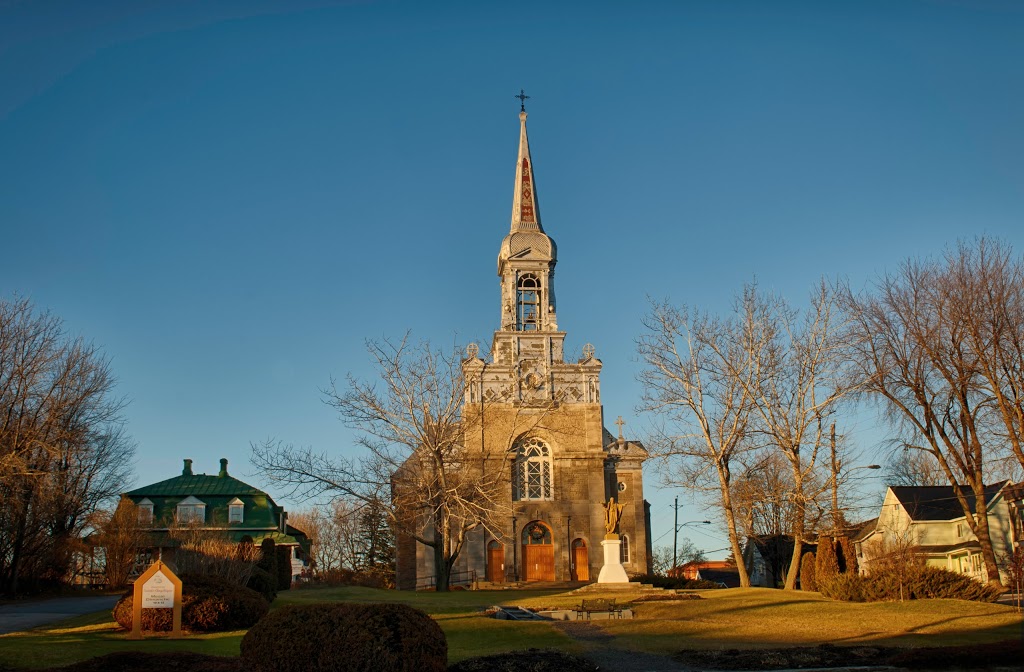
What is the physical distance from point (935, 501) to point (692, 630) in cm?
3042

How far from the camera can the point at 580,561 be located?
146 feet

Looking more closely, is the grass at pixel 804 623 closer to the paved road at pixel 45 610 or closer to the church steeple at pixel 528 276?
the paved road at pixel 45 610

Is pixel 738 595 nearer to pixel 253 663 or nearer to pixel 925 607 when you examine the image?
pixel 925 607

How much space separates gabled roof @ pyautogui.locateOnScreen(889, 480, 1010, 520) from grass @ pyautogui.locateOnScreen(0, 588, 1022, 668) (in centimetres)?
2153

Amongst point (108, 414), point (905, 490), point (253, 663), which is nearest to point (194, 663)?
point (253, 663)

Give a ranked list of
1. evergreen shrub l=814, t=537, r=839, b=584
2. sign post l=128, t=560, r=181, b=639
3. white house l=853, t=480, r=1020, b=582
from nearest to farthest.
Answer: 1. sign post l=128, t=560, r=181, b=639
2. evergreen shrub l=814, t=537, r=839, b=584
3. white house l=853, t=480, r=1020, b=582

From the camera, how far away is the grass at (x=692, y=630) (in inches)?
→ 738

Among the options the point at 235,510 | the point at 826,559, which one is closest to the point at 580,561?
the point at 826,559

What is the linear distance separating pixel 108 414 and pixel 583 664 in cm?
3395

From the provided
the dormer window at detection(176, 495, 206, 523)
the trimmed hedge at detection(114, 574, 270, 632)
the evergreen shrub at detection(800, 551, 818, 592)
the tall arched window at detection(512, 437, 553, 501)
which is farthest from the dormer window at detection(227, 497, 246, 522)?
the evergreen shrub at detection(800, 551, 818, 592)

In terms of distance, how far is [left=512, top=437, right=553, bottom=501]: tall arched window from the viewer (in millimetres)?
45594

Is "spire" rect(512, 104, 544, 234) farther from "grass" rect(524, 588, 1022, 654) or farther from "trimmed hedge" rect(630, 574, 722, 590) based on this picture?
"grass" rect(524, 588, 1022, 654)

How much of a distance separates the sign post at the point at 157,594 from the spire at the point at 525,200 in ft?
104

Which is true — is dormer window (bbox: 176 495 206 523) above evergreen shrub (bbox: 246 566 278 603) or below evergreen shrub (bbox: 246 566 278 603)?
above
